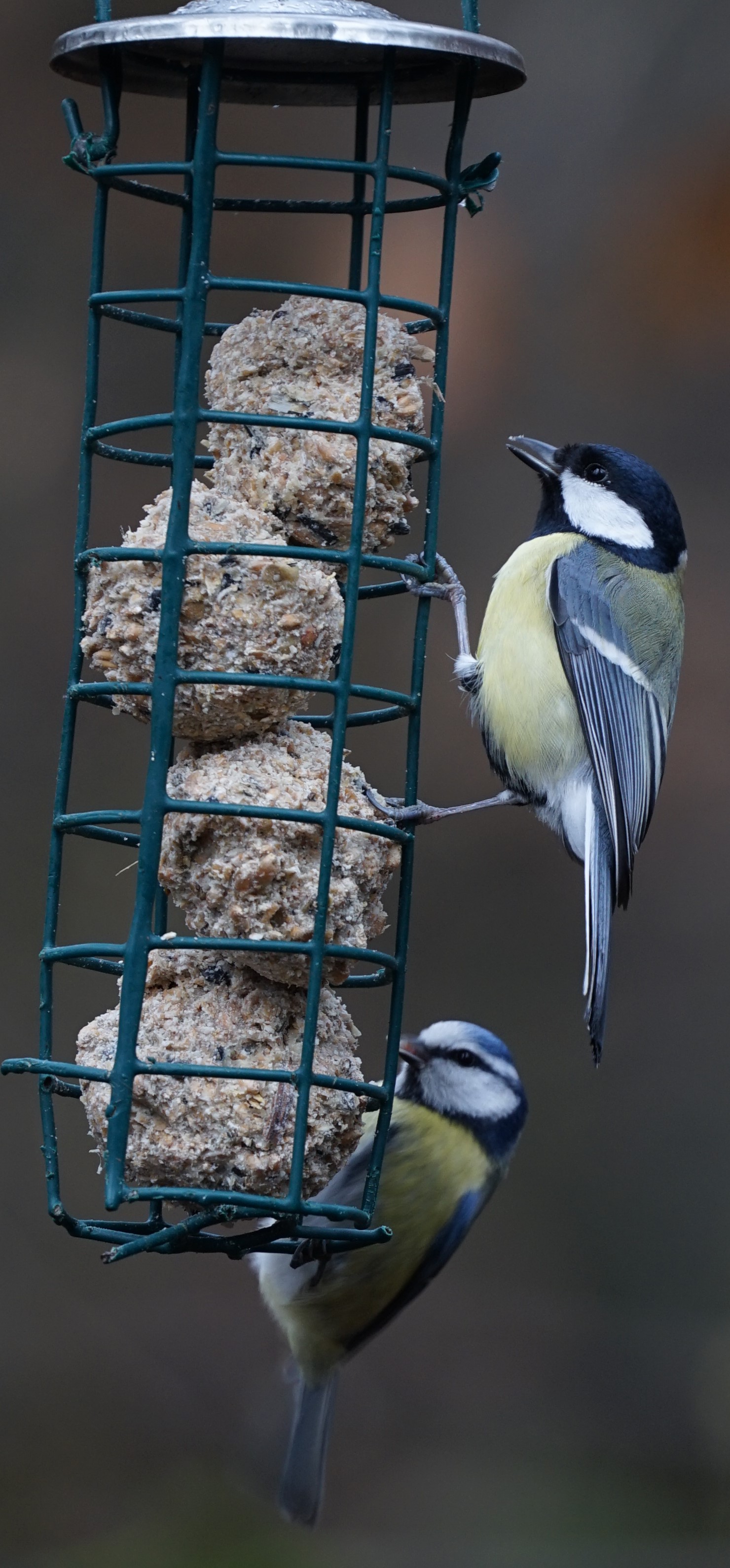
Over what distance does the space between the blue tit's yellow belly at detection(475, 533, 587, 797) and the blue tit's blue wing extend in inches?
28.2

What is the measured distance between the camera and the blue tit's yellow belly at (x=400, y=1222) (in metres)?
3.05

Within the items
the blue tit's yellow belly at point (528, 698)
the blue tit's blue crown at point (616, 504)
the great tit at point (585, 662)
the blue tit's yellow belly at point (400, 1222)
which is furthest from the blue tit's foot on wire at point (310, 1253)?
the blue tit's blue crown at point (616, 504)

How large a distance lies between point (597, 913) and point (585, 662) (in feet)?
1.50

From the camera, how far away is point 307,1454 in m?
3.17

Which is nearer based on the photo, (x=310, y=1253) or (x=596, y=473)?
(x=310, y=1253)

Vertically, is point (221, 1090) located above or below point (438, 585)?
below

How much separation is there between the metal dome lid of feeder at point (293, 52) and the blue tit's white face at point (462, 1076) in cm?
150

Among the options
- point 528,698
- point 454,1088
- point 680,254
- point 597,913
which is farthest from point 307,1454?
point 680,254

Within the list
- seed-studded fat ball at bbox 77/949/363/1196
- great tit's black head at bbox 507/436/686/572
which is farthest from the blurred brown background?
seed-studded fat ball at bbox 77/949/363/1196

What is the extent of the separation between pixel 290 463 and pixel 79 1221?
0.98m

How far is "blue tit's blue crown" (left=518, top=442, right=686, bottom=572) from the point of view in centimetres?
314

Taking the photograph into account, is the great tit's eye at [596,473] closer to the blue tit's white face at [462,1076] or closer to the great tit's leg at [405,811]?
the great tit's leg at [405,811]

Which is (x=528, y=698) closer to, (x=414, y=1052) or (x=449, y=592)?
(x=449, y=592)

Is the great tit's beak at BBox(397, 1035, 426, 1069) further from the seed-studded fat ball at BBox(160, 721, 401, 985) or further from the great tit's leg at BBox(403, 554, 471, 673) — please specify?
the seed-studded fat ball at BBox(160, 721, 401, 985)
